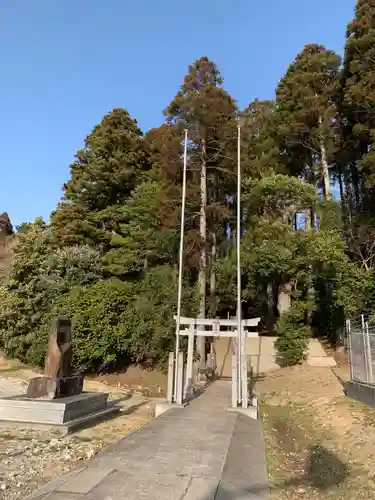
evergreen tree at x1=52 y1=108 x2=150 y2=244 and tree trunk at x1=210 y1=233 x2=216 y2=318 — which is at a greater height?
evergreen tree at x1=52 y1=108 x2=150 y2=244

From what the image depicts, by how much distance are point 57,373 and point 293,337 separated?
38.0 ft

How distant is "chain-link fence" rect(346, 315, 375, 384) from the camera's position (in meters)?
9.74

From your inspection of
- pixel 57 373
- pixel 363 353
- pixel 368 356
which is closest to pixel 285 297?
pixel 363 353

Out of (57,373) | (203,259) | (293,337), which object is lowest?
(57,373)

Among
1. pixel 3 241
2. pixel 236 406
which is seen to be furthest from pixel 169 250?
pixel 3 241

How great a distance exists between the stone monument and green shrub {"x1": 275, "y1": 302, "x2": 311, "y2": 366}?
9.67 meters

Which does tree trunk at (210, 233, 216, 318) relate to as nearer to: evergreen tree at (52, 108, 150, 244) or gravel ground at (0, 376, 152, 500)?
evergreen tree at (52, 108, 150, 244)

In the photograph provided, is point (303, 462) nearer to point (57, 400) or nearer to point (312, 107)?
point (57, 400)

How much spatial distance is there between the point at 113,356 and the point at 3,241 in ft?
68.9

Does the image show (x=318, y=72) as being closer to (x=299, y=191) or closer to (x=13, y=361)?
(x=299, y=191)

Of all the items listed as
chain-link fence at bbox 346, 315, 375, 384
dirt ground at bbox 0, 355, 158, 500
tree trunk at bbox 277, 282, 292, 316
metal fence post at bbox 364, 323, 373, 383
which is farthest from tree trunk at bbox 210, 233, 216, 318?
metal fence post at bbox 364, 323, 373, 383

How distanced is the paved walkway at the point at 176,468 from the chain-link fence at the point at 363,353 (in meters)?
3.51

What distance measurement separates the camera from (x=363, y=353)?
401 inches

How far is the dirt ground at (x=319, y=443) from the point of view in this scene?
5.14 m
